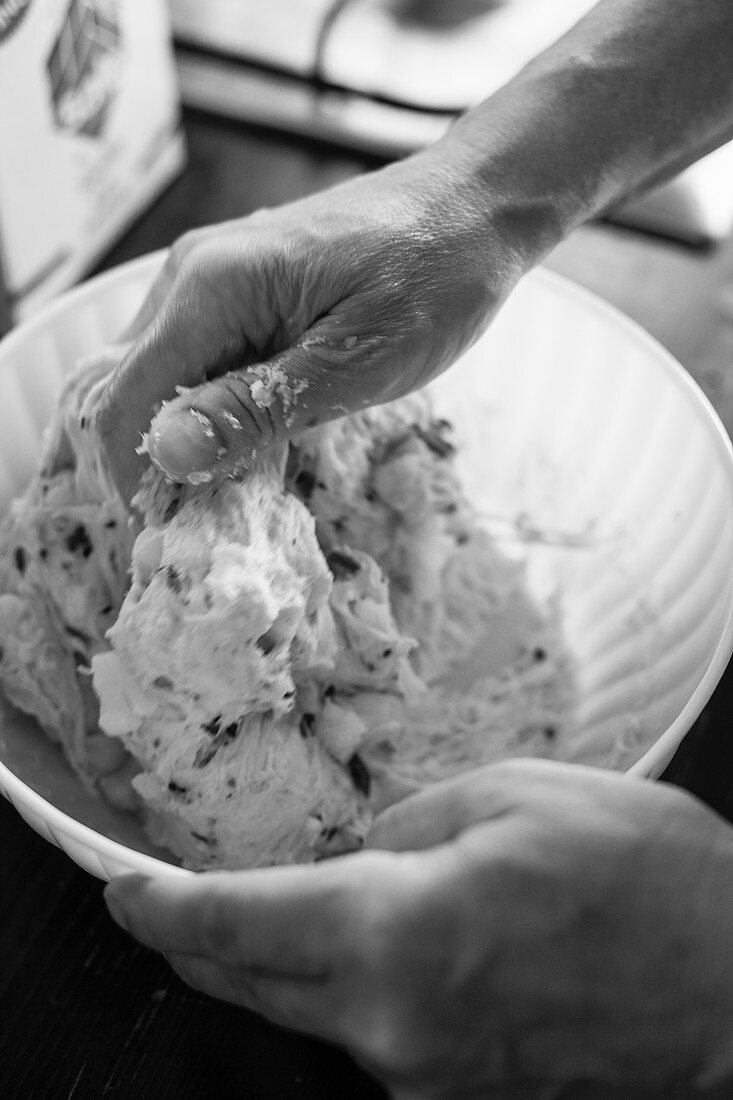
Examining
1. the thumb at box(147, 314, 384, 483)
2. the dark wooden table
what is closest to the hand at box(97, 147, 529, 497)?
the thumb at box(147, 314, 384, 483)

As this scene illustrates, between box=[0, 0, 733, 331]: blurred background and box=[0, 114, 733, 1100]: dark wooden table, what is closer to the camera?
box=[0, 114, 733, 1100]: dark wooden table

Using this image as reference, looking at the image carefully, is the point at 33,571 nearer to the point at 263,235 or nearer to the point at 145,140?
the point at 263,235

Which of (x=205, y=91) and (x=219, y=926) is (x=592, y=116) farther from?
(x=205, y=91)

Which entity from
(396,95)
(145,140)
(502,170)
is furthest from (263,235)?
(396,95)

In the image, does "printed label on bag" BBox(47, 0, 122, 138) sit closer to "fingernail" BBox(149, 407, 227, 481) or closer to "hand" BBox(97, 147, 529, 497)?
"hand" BBox(97, 147, 529, 497)

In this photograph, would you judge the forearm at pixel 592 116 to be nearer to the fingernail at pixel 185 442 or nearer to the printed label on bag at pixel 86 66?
the fingernail at pixel 185 442
